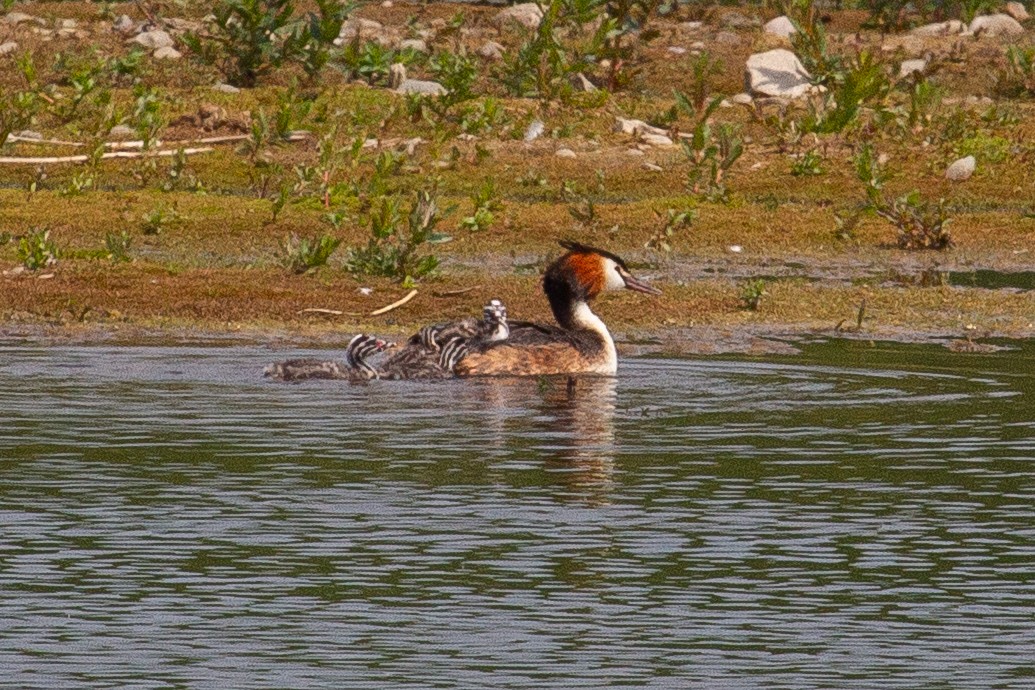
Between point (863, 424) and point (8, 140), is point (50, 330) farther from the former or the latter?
point (8, 140)

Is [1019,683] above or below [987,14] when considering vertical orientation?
below

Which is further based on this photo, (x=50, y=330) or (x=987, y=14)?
(x=987, y=14)

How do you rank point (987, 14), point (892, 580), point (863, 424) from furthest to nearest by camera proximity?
1. point (987, 14)
2. point (863, 424)
3. point (892, 580)

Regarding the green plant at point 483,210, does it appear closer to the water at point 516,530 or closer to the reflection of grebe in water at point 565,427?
the reflection of grebe in water at point 565,427

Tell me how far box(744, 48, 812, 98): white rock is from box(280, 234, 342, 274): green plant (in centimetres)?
1059

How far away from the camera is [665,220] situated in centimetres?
2242

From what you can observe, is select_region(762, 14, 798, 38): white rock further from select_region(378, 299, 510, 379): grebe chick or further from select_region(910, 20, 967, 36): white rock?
select_region(378, 299, 510, 379): grebe chick

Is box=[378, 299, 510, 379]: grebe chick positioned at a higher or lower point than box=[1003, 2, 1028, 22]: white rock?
lower

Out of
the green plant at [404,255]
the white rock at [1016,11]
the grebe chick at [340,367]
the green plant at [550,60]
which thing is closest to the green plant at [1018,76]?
the green plant at [550,60]

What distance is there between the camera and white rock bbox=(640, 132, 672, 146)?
27.1 metres

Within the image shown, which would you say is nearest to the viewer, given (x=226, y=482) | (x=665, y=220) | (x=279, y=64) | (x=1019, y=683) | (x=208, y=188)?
(x=1019, y=683)

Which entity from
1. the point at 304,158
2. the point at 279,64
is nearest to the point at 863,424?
the point at 304,158

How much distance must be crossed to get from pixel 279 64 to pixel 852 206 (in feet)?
22.6

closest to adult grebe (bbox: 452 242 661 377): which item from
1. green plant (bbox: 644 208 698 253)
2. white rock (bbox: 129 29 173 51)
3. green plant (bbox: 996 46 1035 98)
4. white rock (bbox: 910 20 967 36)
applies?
green plant (bbox: 644 208 698 253)
